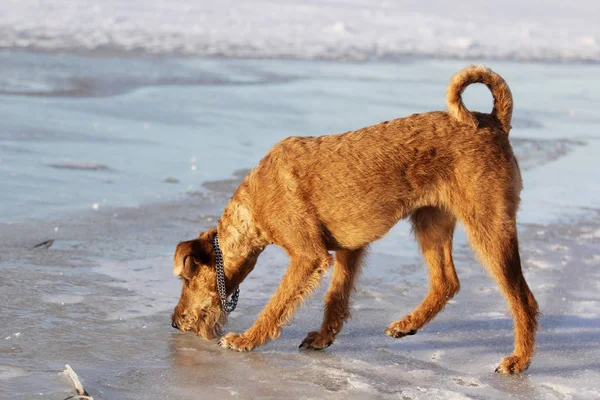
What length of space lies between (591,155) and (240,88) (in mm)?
5881

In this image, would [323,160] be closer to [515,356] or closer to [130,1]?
[515,356]

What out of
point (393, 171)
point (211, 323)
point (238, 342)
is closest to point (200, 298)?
point (211, 323)

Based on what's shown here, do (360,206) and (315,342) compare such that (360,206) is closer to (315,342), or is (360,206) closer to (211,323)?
(315,342)

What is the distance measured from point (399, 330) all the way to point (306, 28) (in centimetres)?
2348

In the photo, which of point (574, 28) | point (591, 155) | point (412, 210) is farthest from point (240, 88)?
point (574, 28)

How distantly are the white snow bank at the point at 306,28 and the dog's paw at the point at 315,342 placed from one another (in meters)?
14.3

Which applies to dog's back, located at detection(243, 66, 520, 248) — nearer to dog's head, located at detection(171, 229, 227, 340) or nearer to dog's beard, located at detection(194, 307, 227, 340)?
dog's head, located at detection(171, 229, 227, 340)

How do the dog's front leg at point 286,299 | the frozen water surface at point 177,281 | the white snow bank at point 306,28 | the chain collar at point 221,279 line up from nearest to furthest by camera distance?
the frozen water surface at point 177,281
the dog's front leg at point 286,299
the chain collar at point 221,279
the white snow bank at point 306,28

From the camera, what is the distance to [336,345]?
479 centimetres

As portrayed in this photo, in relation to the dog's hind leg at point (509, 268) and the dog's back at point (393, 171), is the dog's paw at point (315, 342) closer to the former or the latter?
the dog's back at point (393, 171)

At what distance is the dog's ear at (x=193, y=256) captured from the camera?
458 centimetres

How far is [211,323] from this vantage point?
185 inches

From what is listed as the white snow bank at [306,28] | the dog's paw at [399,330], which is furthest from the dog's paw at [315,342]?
the white snow bank at [306,28]

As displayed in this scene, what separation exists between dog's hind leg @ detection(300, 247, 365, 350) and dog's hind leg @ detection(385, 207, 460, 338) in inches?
15.7
